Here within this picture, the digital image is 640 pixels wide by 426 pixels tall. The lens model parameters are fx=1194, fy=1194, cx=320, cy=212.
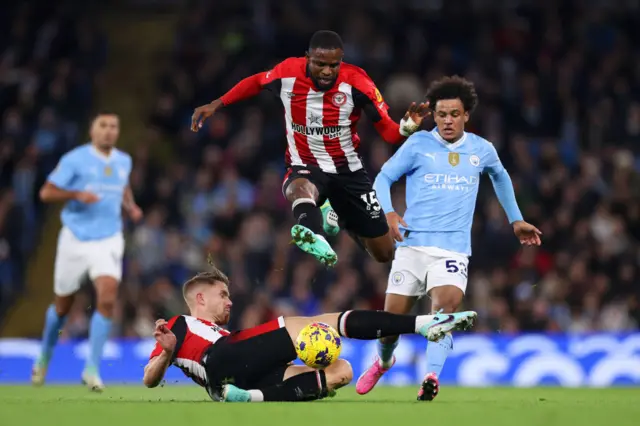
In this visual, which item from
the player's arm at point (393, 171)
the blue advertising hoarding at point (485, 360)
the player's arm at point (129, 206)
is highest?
the player's arm at point (393, 171)

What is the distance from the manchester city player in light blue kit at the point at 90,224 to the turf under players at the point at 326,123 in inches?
93.6

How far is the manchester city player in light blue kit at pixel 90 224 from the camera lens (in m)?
10.7

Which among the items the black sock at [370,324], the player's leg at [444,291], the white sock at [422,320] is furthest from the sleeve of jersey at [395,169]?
the white sock at [422,320]

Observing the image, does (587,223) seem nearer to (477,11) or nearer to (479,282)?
(479,282)

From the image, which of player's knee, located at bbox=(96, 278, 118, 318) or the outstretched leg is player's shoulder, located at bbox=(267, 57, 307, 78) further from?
player's knee, located at bbox=(96, 278, 118, 318)

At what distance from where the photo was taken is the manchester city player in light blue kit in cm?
1071

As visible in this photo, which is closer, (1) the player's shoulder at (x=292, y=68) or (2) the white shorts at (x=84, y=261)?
(1) the player's shoulder at (x=292, y=68)

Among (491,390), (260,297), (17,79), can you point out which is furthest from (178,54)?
(491,390)

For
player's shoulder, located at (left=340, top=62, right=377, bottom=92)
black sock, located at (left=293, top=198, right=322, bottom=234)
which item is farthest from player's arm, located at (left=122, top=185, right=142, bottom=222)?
player's shoulder, located at (left=340, top=62, right=377, bottom=92)

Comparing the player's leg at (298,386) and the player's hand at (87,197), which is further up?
the player's hand at (87,197)

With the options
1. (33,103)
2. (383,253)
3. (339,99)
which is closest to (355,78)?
(339,99)

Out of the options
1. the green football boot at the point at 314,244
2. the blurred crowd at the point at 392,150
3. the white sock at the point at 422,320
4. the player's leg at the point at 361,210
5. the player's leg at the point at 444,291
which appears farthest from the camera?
the blurred crowd at the point at 392,150

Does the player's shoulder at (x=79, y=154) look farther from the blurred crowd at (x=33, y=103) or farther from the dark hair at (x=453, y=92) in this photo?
the blurred crowd at (x=33, y=103)

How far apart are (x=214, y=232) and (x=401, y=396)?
20.7 feet
